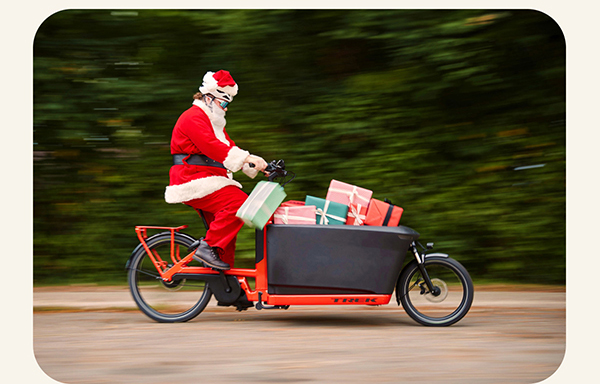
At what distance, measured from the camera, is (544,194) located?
6.04m

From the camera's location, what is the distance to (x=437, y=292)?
14.9 feet

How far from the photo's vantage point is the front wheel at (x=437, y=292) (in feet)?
14.7

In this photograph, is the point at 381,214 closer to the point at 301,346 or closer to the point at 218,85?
the point at 301,346

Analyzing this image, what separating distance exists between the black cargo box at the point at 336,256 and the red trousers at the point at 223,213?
11.7 inches

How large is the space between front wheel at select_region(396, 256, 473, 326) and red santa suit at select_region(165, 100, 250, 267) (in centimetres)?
135

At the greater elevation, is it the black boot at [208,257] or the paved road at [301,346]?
the black boot at [208,257]

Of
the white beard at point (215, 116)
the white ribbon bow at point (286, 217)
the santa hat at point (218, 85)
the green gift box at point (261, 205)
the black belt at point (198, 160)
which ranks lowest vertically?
the white ribbon bow at point (286, 217)

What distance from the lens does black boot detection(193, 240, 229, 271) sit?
178 inches

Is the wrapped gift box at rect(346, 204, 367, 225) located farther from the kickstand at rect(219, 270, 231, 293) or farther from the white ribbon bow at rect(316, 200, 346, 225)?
the kickstand at rect(219, 270, 231, 293)

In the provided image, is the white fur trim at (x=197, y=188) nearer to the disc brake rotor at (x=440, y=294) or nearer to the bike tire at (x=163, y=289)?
the bike tire at (x=163, y=289)

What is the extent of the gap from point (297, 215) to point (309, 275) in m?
0.45

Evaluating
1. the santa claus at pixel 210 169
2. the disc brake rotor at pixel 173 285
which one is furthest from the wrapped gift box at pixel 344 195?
the disc brake rotor at pixel 173 285

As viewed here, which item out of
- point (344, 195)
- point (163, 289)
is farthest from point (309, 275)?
point (163, 289)

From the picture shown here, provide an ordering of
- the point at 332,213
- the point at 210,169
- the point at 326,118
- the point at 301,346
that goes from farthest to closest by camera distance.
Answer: the point at 326,118 < the point at 210,169 < the point at 332,213 < the point at 301,346
